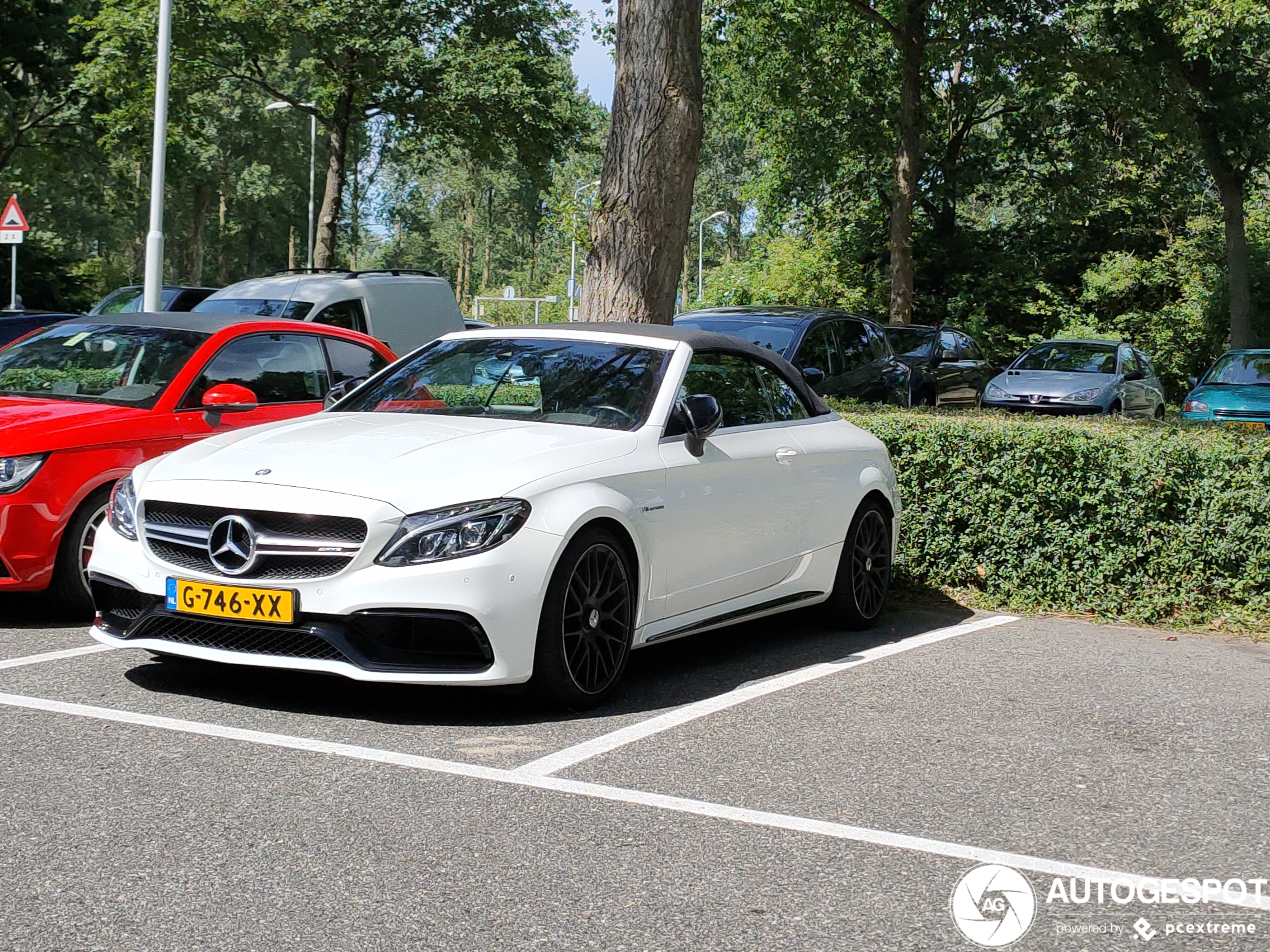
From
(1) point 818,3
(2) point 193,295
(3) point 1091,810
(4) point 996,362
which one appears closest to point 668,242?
Result: (3) point 1091,810

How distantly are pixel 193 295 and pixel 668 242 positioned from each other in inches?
480

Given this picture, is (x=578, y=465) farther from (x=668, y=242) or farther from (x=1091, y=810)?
(x=668, y=242)

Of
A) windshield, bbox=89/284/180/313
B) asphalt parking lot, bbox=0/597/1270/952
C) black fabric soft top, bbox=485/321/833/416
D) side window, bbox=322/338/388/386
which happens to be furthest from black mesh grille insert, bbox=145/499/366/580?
windshield, bbox=89/284/180/313

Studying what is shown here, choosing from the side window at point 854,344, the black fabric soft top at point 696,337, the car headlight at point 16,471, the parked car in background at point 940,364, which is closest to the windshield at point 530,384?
the black fabric soft top at point 696,337

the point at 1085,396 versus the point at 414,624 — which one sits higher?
the point at 1085,396

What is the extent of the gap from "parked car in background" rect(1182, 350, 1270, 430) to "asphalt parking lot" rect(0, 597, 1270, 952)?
12777 mm

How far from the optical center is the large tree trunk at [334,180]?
28609mm

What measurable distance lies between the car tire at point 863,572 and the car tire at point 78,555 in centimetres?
375

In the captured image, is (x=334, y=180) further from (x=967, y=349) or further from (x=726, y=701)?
(x=726, y=701)

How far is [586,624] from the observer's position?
229 inches

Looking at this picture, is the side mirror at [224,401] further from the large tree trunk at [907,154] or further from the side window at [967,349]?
the large tree trunk at [907,154]

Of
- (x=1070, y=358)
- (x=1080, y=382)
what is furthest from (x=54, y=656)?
(x=1070, y=358)

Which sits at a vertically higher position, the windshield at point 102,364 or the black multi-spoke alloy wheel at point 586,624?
the windshield at point 102,364

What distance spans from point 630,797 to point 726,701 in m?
1.55
